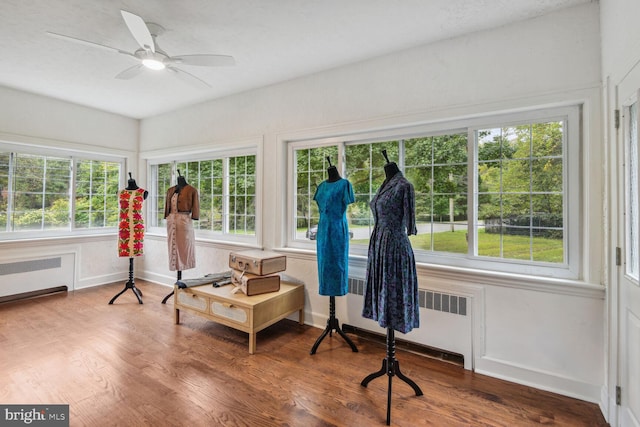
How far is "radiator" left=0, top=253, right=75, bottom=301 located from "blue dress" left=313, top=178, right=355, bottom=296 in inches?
151

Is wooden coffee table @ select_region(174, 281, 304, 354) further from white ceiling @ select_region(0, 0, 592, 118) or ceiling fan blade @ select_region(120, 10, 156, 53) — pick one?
white ceiling @ select_region(0, 0, 592, 118)

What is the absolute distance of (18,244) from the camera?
12.0 feet

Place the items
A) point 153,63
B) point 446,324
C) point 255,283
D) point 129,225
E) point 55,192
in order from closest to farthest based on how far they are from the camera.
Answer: point 153,63 → point 446,324 → point 255,283 → point 129,225 → point 55,192

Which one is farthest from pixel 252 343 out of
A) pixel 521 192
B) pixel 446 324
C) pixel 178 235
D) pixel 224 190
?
pixel 521 192

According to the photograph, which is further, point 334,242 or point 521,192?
point 334,242

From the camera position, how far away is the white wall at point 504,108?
1895mm

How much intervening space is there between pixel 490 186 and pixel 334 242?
132cm

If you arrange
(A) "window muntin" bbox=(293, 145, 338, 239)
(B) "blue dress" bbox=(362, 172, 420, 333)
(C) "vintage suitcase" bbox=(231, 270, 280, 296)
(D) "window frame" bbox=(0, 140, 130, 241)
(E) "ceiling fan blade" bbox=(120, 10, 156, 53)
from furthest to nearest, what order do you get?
(D) "window frame" bbox=(0, 140, 130, 241)
(A) "window muntin" bbox=(293, 145, 338, 239)
(C) "vintage suitcase" bbox=(231, 270, 280, 296)
(B) "blue dress" bbox=(362, 172, 420, 333)
(E) "ceiling fan blade" bbox=(120, 10, 156, 53)

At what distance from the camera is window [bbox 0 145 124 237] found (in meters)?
3.72

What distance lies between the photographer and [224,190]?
399cm

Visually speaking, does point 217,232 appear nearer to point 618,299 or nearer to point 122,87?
point 122,87

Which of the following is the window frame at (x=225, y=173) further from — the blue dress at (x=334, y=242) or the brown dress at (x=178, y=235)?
the blue dress at (x=334, y=242)

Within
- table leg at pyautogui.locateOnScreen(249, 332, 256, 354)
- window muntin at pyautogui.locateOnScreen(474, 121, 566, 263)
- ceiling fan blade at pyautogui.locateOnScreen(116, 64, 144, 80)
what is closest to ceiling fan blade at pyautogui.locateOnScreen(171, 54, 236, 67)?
ceiling fan blade at pyautogui.locateOnScreen(116, 64, 144, 80)

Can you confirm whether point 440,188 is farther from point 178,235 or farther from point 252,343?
point 178,235
